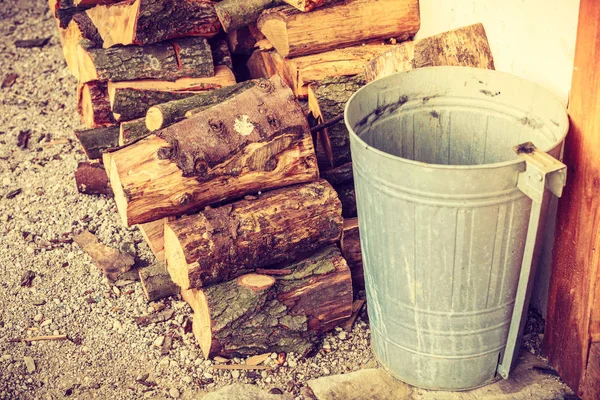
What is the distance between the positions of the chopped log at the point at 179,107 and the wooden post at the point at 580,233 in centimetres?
183

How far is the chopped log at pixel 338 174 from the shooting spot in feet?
11.6

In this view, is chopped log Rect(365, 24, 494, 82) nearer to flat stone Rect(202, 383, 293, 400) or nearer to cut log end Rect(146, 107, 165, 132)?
cut log end Rect(146, 107, 165, 132)

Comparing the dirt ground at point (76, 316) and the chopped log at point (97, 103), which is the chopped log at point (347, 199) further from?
the chopped log at point (97, 103)

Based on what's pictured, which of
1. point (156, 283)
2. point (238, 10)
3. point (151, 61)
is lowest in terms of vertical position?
point (156, 283)

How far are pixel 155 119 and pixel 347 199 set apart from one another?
1.10m

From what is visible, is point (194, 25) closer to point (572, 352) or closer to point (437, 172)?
point (437, 172)

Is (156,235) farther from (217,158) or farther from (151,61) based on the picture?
(151,61)

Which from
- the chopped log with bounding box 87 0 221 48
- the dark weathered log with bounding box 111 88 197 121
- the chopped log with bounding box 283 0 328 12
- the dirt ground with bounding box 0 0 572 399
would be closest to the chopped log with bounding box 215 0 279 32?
the chopped log with bounding box 87 0 221 48

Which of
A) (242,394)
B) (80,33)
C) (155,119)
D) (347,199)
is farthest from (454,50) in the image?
(80,33)

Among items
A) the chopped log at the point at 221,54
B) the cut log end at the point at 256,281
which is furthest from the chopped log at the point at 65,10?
the cut log end at the point at 256,281

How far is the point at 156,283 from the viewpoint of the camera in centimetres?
354

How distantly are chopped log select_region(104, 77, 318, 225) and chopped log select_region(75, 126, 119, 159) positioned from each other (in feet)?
3.35

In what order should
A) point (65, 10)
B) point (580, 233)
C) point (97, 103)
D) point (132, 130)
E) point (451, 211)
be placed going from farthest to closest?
point (65, 10) < point (97, 103) < point (132, 130) < point (580, 233) < point (451, 211)

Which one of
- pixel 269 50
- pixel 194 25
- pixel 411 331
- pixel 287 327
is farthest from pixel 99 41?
pixel 411 331
